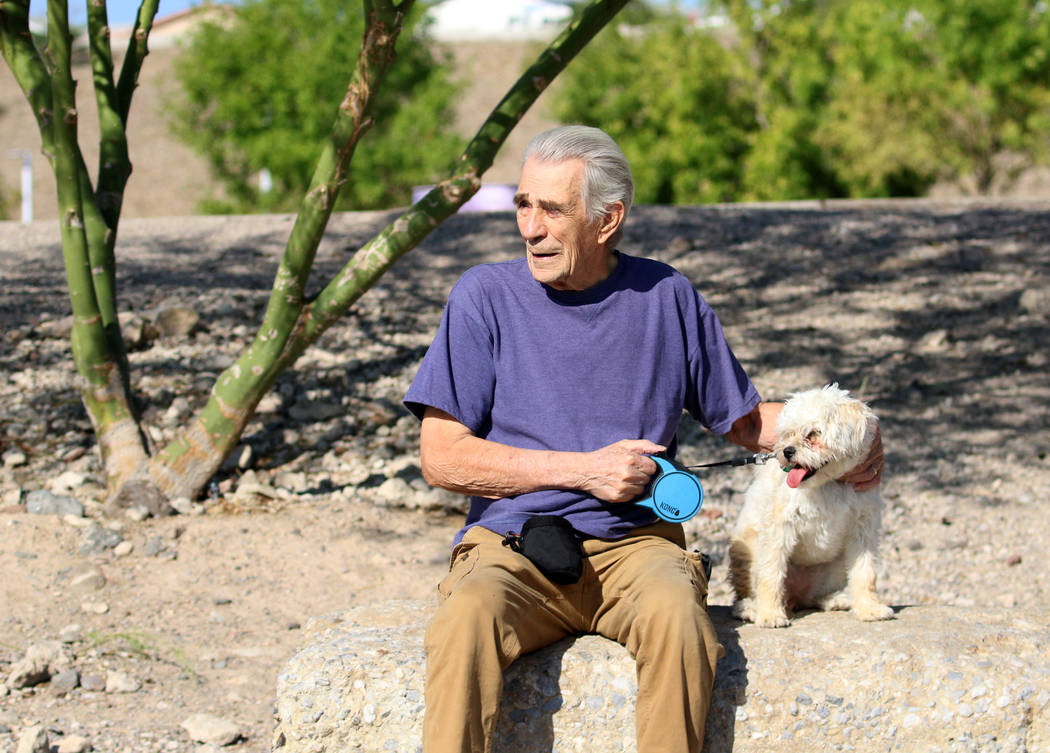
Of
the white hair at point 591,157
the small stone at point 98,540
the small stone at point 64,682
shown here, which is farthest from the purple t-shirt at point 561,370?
the small stone at point 98,540

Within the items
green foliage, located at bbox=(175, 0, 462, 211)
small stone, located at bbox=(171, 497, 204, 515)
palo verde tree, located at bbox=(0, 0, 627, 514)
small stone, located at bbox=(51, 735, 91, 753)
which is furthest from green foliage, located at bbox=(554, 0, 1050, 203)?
small stone, located at bbox=(51, 735, 91, 753)

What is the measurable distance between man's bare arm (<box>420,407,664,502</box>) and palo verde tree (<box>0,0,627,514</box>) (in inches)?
94.9

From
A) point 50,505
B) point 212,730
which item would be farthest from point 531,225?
point 50,505

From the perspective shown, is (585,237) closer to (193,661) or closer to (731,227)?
(193,661)

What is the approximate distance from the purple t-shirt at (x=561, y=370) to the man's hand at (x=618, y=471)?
0.10 m

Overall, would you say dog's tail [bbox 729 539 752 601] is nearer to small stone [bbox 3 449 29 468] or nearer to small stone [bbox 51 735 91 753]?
small stone [bbox 51 735 91 753]

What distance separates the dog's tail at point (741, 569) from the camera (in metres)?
3.62

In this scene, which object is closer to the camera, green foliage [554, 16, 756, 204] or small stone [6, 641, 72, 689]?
small stone [6, 641, 72, 689]

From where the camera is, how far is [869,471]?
3.46 m

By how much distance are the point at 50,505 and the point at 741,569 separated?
3.75m

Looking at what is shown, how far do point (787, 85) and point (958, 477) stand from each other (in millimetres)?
18501

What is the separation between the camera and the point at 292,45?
77.9 feet

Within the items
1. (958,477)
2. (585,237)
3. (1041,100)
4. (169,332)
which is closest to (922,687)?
(585,237)

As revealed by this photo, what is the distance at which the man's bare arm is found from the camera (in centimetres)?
318
